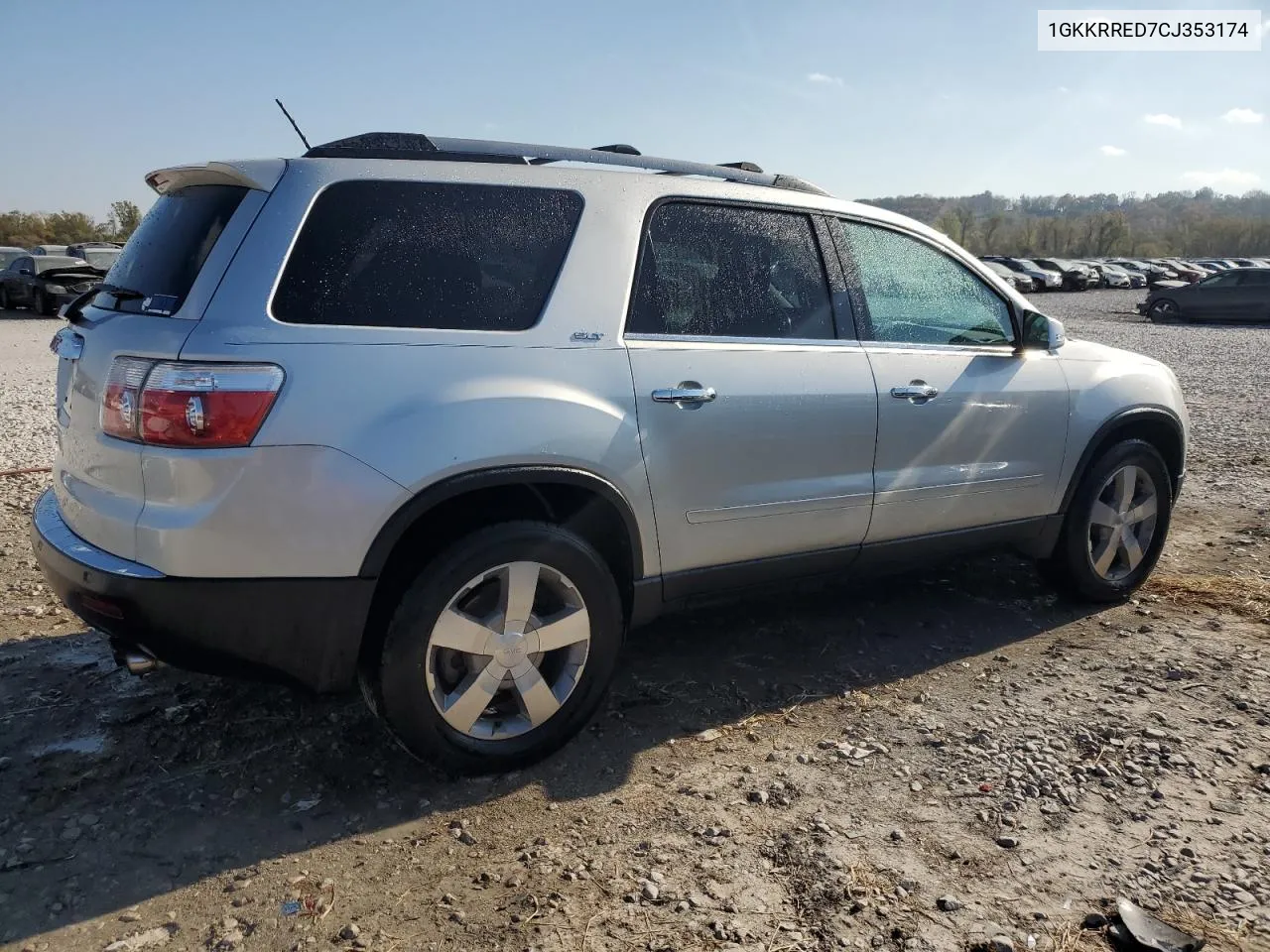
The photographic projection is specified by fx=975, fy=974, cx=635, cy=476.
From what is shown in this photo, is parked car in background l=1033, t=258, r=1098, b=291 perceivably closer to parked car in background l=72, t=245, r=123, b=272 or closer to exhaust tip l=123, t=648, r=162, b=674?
parked car in background l=72, t=245, r=123, b=272

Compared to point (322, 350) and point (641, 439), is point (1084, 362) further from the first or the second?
point (322, 350)

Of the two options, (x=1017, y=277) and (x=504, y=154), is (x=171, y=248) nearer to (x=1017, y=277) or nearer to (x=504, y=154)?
(x=504, y=154)

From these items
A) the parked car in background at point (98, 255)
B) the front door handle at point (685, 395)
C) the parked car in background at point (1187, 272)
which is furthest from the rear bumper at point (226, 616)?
the parked car in background at point (1187, 272)

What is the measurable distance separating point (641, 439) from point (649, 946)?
1468 mm

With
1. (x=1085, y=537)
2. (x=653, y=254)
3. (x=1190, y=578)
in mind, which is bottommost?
(x=1190, y=578)

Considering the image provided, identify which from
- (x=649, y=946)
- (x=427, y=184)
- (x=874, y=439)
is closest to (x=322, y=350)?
(x=427, y=184)

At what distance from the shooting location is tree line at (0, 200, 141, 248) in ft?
205

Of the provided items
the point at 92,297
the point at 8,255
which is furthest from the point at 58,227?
the point at 92,297

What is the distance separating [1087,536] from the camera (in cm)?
450

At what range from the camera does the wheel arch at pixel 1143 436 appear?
442cm

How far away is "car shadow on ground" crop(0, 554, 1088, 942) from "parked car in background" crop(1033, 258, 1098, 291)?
45153mm

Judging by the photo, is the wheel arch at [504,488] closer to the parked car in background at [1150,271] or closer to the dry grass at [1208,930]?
the dry grass at [1208,930]

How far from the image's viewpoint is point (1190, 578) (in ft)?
16.5

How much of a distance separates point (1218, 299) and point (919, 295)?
1096 inches
